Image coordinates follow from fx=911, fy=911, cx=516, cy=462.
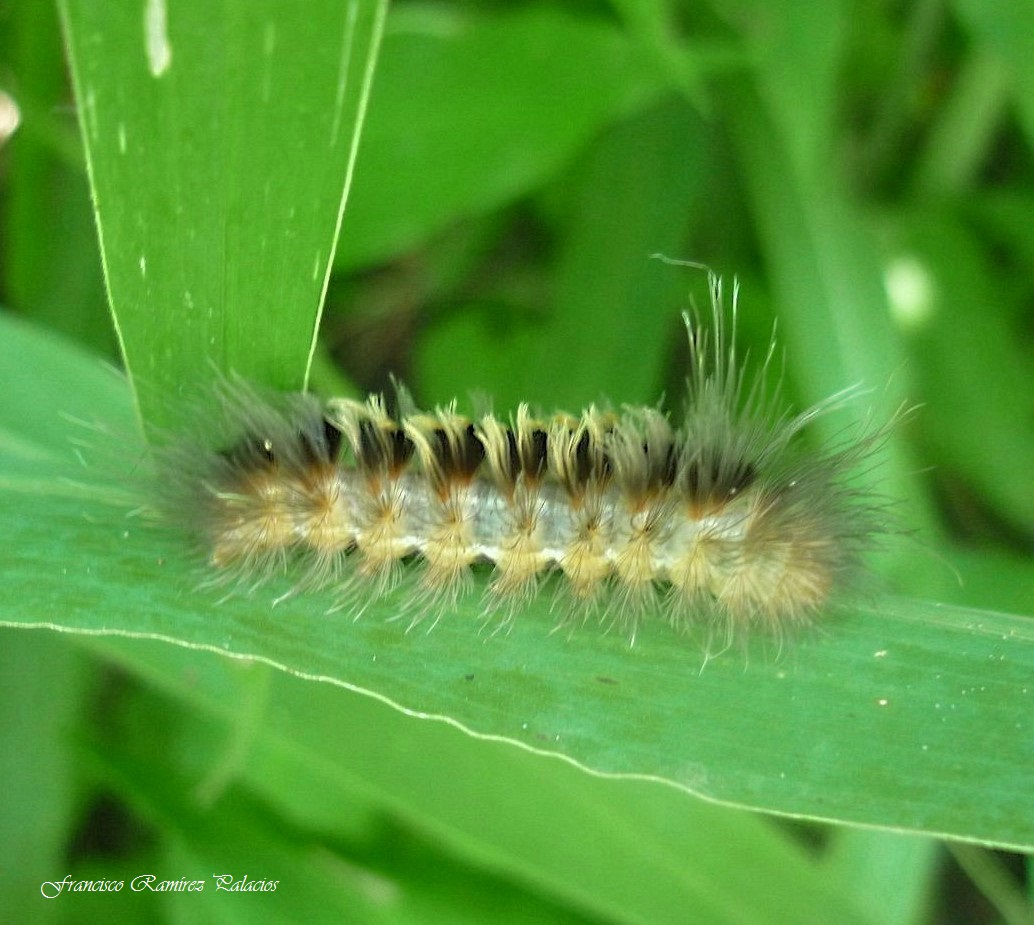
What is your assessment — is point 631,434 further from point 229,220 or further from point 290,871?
point 290,871

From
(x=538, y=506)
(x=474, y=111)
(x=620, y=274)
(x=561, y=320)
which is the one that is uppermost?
(x=474, y=111)

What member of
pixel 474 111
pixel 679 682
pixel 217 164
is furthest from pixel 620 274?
pixel 217 164

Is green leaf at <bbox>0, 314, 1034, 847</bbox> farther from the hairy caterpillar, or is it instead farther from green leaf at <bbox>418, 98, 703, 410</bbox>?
green leaf at <bbox>418, 98, 703, 410</bbox>

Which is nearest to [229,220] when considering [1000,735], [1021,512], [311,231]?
[311,231]

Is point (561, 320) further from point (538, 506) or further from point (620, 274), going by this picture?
point (538, 506)

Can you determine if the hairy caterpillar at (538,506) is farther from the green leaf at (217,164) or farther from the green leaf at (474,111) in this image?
the green leaf at (474,111)

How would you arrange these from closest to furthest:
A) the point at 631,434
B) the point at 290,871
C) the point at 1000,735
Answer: the point at 1000,735, the point at 631,434, the point at 290,871
